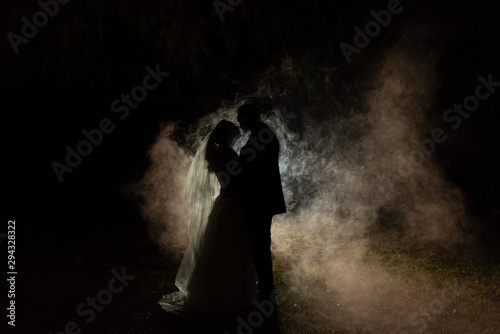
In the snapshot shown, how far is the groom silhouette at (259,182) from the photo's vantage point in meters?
6.07

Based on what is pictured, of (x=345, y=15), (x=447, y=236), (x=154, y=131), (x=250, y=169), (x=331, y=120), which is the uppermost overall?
(x=154, y=131)

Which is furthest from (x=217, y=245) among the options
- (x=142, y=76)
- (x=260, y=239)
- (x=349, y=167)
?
(x=142, y=76)

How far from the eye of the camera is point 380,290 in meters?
6.94

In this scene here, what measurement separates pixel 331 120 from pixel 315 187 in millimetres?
2010

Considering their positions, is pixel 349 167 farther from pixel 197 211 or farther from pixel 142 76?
pixel 197 211

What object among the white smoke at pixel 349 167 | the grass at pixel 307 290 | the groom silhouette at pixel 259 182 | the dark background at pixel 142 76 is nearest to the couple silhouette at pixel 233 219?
the groom silhouette at pixel 259 182

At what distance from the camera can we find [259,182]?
611cm

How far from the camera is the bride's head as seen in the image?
623cm

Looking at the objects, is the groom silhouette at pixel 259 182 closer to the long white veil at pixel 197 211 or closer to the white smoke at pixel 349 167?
the long white veil at pixel 197 211

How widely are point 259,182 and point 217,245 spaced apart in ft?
3.11

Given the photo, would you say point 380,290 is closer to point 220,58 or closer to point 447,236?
point 447,236

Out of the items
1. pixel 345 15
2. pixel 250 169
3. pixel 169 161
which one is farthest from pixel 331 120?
pixel 250 169

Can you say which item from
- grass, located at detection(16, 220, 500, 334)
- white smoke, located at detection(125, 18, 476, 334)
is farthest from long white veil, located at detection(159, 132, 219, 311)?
white smoke, located at detection(125, 18, 476, 334)

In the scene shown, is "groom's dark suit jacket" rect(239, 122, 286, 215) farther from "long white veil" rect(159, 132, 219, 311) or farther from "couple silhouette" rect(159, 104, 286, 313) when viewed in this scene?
"long white veil" rect(159, 132, 219, 311)
